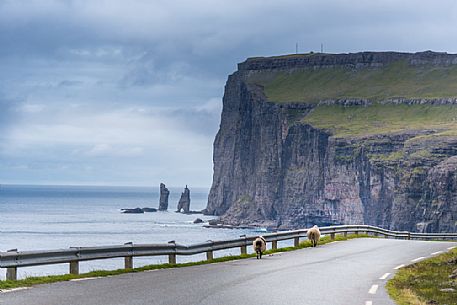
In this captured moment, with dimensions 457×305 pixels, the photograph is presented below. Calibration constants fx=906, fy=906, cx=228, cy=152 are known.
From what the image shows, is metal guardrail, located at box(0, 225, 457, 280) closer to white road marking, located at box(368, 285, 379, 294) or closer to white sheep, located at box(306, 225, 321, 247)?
white sheep, located at box(306, 225, 321, 247)

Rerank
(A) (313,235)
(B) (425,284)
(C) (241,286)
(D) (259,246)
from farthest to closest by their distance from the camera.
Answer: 1. (A) (313,235)
2. (D) (259,246)
3. (B) (425,284)
4. (C) (241,286)

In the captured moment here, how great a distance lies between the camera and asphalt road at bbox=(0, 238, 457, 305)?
17791 mm

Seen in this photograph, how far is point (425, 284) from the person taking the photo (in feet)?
76.2

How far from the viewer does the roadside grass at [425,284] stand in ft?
63.8

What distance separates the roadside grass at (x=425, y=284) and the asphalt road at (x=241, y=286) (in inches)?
14.6

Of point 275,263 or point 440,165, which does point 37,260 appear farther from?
point 440,165

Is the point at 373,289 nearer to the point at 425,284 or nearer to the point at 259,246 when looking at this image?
the point at 425,284

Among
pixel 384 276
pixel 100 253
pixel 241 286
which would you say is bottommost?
pixel 384 276

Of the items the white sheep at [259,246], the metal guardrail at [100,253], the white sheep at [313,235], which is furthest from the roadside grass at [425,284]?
the white sheep at [313,235]

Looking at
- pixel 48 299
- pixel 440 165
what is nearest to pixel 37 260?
pixel 48 299

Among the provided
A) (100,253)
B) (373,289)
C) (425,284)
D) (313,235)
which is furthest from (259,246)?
(373,289)

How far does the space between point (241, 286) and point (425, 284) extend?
5.36 m

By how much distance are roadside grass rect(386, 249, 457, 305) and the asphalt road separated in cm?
37

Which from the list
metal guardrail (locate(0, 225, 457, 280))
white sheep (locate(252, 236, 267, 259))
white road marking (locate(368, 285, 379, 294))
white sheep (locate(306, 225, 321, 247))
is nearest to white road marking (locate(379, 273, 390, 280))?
white road marking (locate(368, 285, 379, 294))
